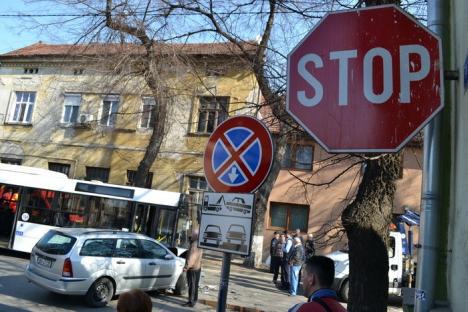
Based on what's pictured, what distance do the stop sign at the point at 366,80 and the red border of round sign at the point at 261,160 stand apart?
5.07 ft

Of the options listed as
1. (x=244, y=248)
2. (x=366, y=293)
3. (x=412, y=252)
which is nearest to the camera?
(x=244, y=248)

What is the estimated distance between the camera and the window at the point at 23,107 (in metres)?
30.7

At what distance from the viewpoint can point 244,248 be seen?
13.1 feet

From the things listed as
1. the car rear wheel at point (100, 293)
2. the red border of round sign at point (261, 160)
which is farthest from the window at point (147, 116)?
the red border of round sign at point (261, 160)

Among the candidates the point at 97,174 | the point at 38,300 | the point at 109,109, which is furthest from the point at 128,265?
the point at 109,109

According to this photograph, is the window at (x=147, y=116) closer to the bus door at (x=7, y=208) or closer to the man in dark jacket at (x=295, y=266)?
the bus door at (x=7, y=208)

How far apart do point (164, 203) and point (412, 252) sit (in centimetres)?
892

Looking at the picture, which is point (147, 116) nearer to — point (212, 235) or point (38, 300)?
point (38, 300)

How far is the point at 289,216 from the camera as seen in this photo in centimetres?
2494

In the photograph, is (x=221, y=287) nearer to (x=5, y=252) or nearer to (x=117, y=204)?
(x=117, y=204)

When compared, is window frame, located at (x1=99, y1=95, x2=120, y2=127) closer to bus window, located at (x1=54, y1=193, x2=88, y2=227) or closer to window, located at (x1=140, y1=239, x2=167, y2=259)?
bus window, located at (x1=54, y1=193, x2=88, y2=227)

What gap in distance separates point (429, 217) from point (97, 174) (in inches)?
1045

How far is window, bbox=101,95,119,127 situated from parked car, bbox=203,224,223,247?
24.4 metres

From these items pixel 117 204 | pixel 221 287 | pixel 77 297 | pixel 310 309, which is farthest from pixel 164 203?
pixel 310 309
